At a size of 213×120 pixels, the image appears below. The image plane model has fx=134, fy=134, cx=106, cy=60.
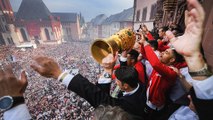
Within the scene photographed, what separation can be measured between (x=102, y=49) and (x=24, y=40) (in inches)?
1432

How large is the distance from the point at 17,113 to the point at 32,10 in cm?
4733

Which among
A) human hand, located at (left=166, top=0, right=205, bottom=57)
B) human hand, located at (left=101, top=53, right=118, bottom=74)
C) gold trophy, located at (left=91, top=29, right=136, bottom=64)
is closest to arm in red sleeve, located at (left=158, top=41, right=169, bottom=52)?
gold trophy, located at (left=91, top=29, right=136, bottom=64)

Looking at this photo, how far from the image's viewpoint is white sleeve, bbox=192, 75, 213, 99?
73 cm

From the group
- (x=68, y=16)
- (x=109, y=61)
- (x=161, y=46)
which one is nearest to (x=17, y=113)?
(x=109, y=61)

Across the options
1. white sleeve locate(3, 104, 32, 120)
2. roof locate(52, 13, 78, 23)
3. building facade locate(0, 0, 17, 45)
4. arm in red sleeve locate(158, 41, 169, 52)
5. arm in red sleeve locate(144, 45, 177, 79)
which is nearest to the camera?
white sleeve locate(3, 104, 32, 120)

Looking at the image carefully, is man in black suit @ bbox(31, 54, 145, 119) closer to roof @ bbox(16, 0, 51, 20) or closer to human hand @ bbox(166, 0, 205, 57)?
human hand @ bbox(166, 0, 205, 57)

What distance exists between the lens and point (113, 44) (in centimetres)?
149

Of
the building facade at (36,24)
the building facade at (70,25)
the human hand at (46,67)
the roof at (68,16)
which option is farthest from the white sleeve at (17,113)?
the roof at (68,16)

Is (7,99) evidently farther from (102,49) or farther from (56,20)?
(56,20)

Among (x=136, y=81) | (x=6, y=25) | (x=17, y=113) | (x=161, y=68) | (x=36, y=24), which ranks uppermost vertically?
(x=36, y=24)

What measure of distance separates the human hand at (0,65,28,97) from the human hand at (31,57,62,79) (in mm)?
211

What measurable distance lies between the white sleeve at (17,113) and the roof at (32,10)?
43.6 metres

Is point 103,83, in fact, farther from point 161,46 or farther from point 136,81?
point 161,46

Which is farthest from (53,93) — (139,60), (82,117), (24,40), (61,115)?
(24,40)
